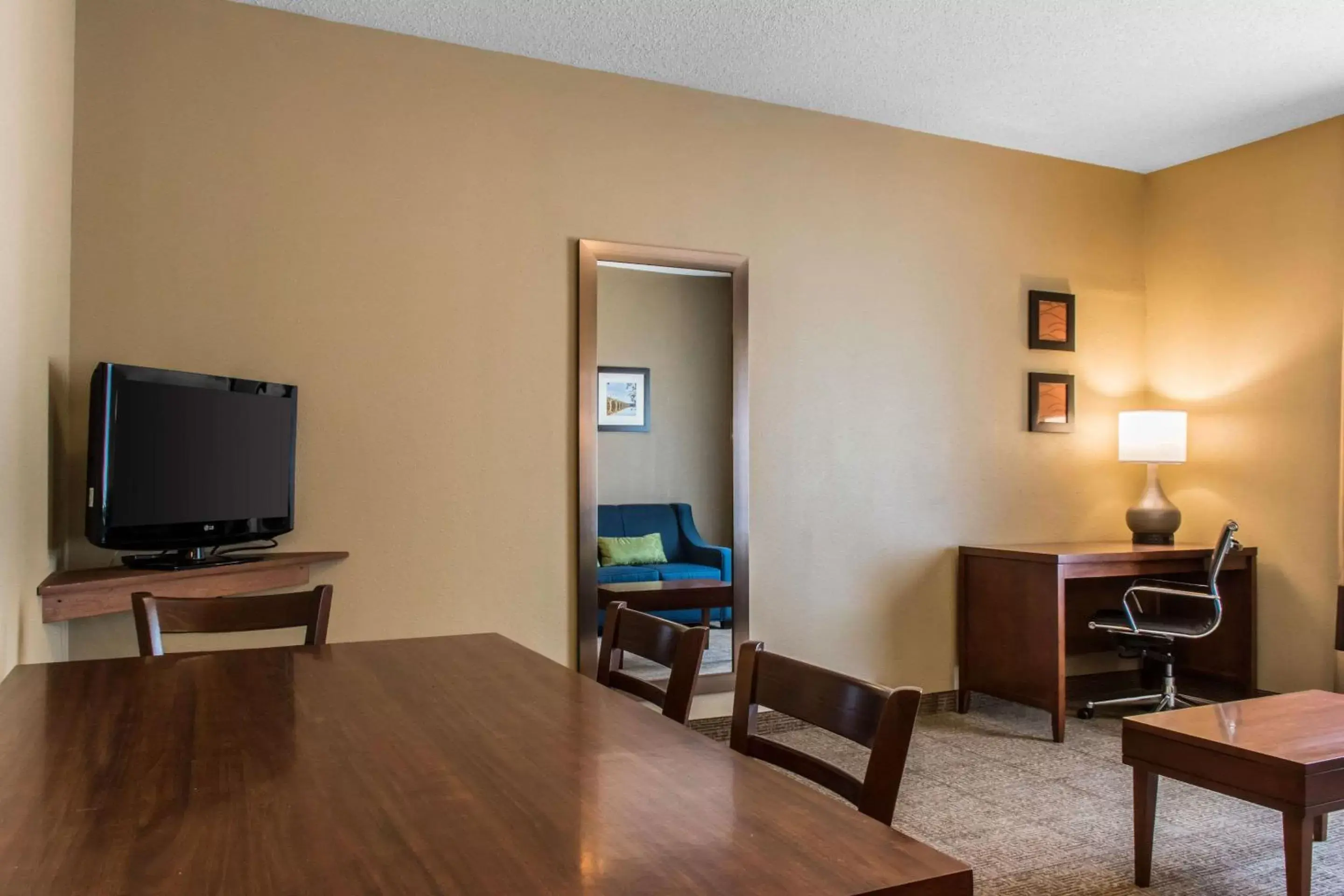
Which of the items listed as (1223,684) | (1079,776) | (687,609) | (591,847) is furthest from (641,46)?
(1223,684)

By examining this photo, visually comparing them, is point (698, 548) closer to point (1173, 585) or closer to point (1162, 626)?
point (1162, 626)

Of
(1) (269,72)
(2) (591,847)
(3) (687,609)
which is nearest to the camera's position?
(2) (591,847)

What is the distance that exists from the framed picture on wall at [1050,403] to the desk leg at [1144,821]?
2542 millimetres

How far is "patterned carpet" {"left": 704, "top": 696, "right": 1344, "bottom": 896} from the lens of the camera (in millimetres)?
2705

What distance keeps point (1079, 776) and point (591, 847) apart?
129 inches

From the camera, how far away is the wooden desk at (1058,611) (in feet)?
13.7

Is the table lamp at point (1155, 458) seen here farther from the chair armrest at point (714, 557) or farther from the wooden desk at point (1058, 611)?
the chair armrest at point (714, 557)

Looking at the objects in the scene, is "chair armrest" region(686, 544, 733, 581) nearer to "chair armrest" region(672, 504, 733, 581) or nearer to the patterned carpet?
"chair armrest" region(672, 504, 733, 581)

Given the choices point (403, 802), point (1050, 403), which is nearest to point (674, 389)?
point (1050, 403)

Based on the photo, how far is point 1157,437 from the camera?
15.7 feet

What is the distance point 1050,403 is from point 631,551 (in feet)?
7.68

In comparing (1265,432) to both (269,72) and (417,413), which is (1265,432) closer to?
(417,413)

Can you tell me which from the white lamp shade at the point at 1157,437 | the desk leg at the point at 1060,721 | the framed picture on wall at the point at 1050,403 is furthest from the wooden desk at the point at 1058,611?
the framed picture on wall at the point at 1050,403

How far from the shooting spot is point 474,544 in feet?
12.2
